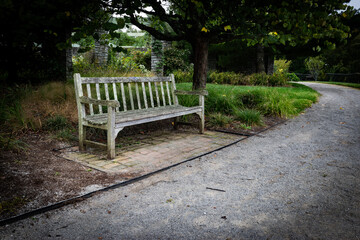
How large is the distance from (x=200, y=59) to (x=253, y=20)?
1.60 metres

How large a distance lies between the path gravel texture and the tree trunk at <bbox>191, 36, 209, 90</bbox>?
Answer: 110 inches

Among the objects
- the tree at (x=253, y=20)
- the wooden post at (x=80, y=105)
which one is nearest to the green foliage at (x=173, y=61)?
the tree at (x=253, y=20)

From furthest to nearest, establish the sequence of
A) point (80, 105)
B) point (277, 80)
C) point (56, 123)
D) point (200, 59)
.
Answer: point (277, 80) → point (200, 59) → point (56, 123) → point (80, 105)

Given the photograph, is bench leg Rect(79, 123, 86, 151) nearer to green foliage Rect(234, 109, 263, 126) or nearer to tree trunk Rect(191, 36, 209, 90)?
tree trunk Rect(191, 36, 209, 90)

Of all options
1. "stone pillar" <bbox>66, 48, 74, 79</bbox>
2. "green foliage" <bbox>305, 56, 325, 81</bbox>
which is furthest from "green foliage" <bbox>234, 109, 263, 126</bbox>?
"green foliage" <bbox>305, 56, 325, 81</bbox>

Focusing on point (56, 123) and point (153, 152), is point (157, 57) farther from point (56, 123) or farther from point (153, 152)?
point (153, 152)

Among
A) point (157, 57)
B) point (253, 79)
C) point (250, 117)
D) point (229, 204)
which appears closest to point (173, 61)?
point (157, 57)

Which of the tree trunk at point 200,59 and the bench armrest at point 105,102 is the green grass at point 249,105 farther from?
the bench armrest at point 105,102

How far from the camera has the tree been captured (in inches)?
166

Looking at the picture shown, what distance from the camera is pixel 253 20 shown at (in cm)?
536

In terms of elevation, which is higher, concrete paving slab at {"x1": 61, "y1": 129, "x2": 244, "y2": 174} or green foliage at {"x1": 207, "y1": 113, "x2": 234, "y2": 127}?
green foliage at {"x1": 207, "y1": 113, "x2": 234, "y2": 127}

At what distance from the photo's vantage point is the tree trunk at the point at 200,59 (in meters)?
6.41

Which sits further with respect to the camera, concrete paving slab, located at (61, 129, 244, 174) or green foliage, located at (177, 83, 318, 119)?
green foliage, located at (177, 83, 318, 119)

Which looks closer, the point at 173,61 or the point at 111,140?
the point at 111,140
